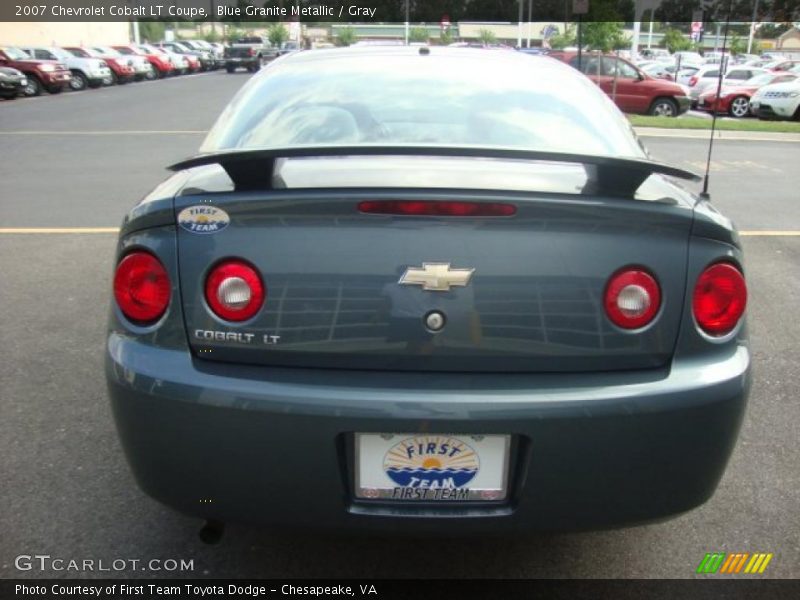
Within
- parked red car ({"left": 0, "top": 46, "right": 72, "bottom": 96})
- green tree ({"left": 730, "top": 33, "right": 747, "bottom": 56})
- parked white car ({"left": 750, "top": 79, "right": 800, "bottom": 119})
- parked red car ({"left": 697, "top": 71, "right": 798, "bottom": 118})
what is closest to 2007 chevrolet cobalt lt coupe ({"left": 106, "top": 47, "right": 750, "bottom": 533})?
parked white car ({"left": 750, "top": 79, "right": 800, "bottom": 119})

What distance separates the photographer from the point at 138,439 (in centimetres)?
195

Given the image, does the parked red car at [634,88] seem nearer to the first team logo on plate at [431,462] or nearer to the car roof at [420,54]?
the car roof at [420,54]

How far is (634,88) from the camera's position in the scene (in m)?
18.0

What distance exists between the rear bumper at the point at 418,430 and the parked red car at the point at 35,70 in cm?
2497

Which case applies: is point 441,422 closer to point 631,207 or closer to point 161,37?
point 631,207

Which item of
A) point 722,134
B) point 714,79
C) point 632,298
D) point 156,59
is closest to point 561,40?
point 156,59

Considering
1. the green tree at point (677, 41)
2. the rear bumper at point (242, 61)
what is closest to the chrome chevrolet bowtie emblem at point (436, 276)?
the rear bumper at point (242, 61)

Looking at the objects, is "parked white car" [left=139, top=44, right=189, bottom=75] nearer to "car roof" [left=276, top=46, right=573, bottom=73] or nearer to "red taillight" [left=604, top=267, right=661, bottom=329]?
"car roof" [left=276, top=46, right=573, bottom=73]

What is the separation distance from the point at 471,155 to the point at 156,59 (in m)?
38.1

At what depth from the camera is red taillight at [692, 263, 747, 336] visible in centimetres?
195

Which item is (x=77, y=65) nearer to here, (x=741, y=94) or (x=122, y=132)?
(x=122, y=132)

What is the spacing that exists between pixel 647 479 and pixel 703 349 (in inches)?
15.0

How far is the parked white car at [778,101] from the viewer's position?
59.4 ft

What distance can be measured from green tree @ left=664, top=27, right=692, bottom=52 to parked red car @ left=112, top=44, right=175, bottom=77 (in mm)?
47332
